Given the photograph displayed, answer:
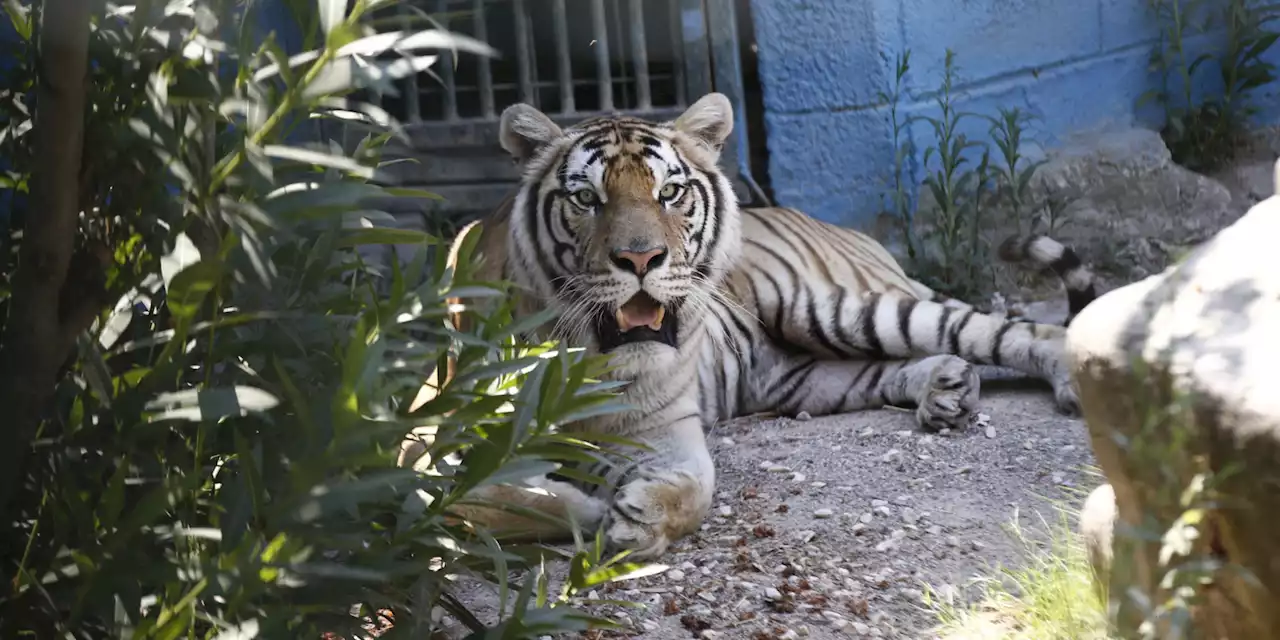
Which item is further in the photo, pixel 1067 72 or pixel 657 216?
pixel 1067 72

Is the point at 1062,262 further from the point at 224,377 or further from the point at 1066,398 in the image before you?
the point at 224,377

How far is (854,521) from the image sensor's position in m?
2.96

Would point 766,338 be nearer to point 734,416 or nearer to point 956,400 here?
point 734,416

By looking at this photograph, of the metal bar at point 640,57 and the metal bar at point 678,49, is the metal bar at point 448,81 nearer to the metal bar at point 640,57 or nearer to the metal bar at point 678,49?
the metal bar at point 640,57

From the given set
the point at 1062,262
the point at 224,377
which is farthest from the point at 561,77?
the point at 224,377

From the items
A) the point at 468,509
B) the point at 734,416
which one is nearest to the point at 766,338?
the point at 734,416

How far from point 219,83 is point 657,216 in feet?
6.14

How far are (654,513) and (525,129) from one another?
1221 millimetres

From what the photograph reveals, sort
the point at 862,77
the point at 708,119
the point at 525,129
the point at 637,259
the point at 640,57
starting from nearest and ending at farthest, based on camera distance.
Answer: the point at 637,259 < the point at 525,129 < the point at 708,119 < the point at 640,57 < the point at 862,77

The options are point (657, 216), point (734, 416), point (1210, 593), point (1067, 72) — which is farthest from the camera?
point (1067, 72)

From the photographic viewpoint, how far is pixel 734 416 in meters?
4.07

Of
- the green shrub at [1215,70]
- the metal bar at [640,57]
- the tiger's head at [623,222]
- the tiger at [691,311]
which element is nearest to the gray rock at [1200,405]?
the tiger at [691,311]

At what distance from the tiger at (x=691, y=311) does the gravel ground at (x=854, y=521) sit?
108 millimetres

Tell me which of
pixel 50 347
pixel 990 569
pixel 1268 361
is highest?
pixel 50 347
